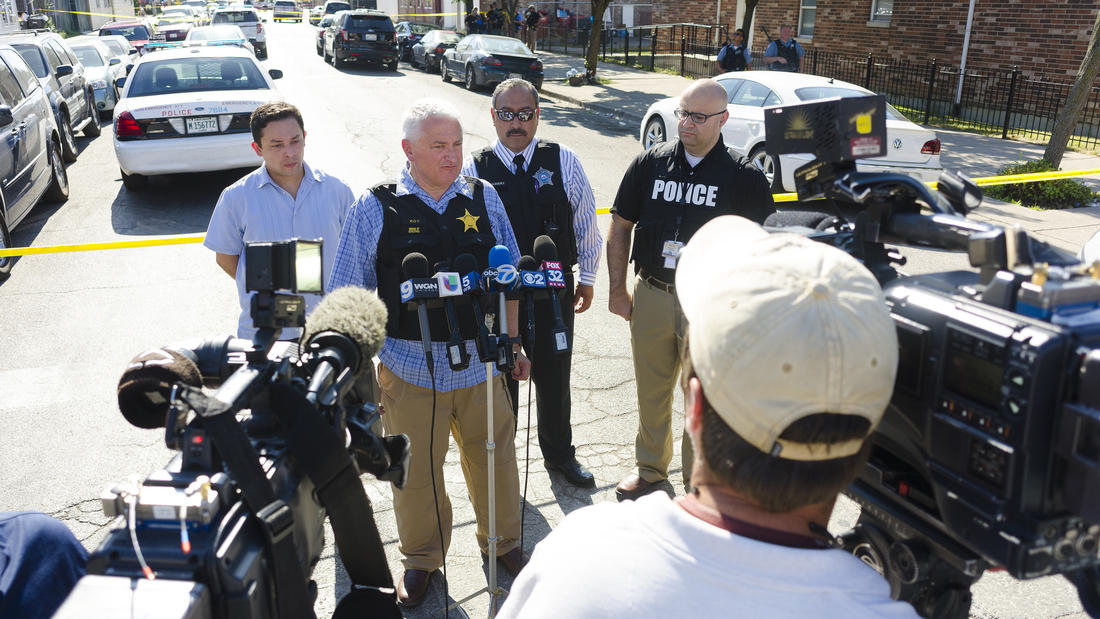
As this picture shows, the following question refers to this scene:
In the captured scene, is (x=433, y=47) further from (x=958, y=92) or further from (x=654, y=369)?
(x=654, y=369)

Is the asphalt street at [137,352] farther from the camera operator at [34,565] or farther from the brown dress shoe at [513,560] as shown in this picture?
the camera operator at [34,565]

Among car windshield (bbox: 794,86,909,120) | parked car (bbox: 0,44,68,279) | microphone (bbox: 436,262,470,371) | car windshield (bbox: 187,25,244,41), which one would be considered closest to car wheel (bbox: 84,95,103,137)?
parked car (bbox: 0,44,68,279)

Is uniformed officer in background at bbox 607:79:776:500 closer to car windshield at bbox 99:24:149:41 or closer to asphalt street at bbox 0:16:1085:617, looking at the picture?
asphalt street at bbox 0:16:1085:617

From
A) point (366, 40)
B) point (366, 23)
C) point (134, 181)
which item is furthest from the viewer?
point (366, 23)

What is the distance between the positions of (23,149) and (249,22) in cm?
2565

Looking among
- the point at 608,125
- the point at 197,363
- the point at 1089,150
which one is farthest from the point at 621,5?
the point at 197,363

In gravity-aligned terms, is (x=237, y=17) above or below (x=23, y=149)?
above

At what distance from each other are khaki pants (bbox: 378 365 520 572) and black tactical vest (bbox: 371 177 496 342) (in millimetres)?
262

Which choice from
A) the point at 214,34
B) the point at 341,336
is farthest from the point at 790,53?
the point at 214,34

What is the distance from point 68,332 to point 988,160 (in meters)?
12.4

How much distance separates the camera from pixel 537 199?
13.4ft

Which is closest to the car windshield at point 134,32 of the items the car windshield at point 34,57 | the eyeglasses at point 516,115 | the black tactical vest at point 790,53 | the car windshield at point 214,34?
the car windshield at point 214,34

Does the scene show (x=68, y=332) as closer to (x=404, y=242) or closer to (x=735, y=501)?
(x=404, y=242)

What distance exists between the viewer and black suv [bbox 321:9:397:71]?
25.4 m
